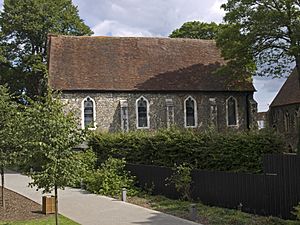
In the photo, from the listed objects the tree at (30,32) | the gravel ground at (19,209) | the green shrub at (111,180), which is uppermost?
the tree at (30,32)

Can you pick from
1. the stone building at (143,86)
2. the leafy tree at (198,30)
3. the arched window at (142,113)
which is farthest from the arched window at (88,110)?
the leafy tree at (198,30)

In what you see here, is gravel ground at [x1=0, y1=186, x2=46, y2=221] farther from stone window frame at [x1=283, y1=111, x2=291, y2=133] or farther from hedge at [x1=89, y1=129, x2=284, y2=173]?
stone window frame at [x1=283, y1=111, x2=291, y2=133]

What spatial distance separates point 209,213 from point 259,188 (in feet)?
5.99

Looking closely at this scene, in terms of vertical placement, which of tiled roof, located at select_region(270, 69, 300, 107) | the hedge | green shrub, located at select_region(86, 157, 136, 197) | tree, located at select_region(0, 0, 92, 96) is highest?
tree, located at select_region(0, 0, 92, 96)

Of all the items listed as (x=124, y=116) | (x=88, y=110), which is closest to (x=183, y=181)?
(x=124, y=116)

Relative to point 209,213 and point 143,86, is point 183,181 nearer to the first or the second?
point 209,213

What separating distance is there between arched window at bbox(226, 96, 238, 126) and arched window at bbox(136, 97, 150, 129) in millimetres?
7401

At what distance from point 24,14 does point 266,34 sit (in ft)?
86.2

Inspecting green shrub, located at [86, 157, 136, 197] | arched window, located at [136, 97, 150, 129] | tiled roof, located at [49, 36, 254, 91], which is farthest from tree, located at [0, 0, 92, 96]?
green shrub, located at [86, 157, 136, 197]

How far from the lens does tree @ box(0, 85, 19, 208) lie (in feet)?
56.5

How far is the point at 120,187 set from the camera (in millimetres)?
20547

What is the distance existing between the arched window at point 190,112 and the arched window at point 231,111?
3.14m

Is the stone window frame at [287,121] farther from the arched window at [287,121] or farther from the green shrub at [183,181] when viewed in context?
the green shrub at [183,181]

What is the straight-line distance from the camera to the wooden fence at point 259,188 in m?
13.1
